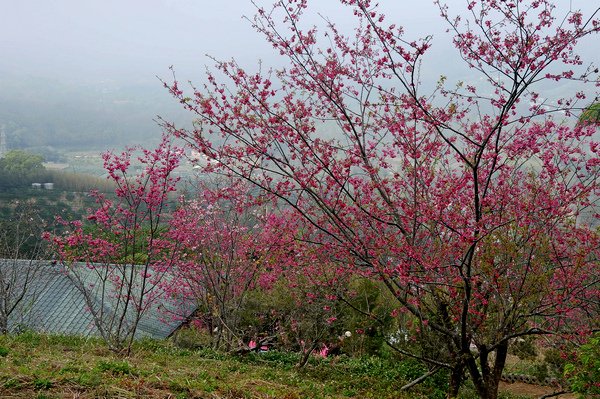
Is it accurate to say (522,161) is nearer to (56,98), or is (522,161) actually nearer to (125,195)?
(125,195)

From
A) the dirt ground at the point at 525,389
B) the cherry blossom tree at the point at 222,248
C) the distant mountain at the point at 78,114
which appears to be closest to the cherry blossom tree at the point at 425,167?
the cherry blossom tree at the point at 222,248

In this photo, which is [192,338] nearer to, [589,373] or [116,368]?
[116,368]

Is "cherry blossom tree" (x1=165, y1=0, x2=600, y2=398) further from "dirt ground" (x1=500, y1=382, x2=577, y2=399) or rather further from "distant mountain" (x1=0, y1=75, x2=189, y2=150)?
"distant mountain" (x1=0, y1=75, x2=189, y2=150)

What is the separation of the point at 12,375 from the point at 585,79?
488cm

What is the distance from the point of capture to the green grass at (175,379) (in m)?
3.82

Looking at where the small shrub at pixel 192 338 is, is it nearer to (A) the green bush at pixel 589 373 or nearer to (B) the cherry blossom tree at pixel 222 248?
(B) the cherry blossom tree at pixel 222 248

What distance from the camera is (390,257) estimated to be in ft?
15.6

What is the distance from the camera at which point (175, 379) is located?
443cm

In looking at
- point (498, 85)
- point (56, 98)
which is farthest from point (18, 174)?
point (56, 98)

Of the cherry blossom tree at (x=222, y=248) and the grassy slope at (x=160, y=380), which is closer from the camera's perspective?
the grassy slope at (x=160, y=380)

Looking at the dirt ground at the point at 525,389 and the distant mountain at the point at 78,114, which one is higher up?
the distant mountain at the point at 78,114

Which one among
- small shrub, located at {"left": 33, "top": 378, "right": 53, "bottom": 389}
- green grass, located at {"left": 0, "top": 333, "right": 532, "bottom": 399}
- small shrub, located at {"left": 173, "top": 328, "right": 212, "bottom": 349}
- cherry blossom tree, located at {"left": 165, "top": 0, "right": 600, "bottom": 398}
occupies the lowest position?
small shrub, located at {"left": 173, "top": 328, "right": 212, "bottom": 349}

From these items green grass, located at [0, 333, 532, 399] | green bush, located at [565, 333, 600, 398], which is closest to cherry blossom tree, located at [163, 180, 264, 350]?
green grass, located at [0, 333, 532, 399]

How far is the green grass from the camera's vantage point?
12.5 feet
